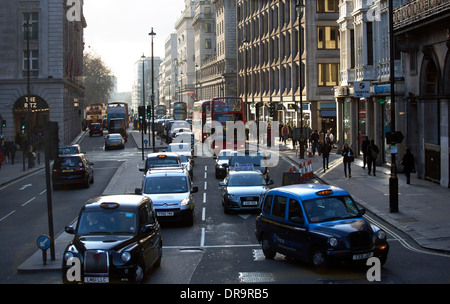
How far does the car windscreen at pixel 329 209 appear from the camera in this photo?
45.0 ft

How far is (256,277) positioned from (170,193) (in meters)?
8.31

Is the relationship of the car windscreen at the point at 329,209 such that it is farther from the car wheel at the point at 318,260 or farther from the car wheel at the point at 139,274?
the car wheel at the point at 139,274

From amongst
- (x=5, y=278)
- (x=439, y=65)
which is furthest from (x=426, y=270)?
(x=439, y=65)

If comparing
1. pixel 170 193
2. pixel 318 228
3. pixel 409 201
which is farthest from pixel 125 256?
pixel 409 201

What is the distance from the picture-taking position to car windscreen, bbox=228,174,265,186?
23.6m

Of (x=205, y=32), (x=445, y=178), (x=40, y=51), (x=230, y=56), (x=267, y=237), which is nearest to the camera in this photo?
(x=267, y=237)

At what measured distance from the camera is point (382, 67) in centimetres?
3641

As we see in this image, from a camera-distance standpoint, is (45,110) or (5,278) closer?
(5,278)

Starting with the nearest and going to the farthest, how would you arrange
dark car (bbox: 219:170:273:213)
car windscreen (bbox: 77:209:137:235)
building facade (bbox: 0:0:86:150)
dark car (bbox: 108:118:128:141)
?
1. car windscreen (bbox: 77:209:137:235)
2. dark car (bbox: 219:170:273:213)
3. building facade (bbox: 0:0:86:150)
4. dark car (bbox: 108:118:128:141)

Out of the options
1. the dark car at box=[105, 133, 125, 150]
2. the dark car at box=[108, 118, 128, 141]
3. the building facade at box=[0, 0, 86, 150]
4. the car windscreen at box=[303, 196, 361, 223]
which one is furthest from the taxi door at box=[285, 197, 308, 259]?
the dark car at box=[108, 118, 128, 141]

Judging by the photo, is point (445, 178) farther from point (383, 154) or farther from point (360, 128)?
point (360, 128)

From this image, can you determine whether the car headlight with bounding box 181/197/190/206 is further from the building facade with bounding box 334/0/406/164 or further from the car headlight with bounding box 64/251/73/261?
the building facade with bounding box 334/0/406/164
